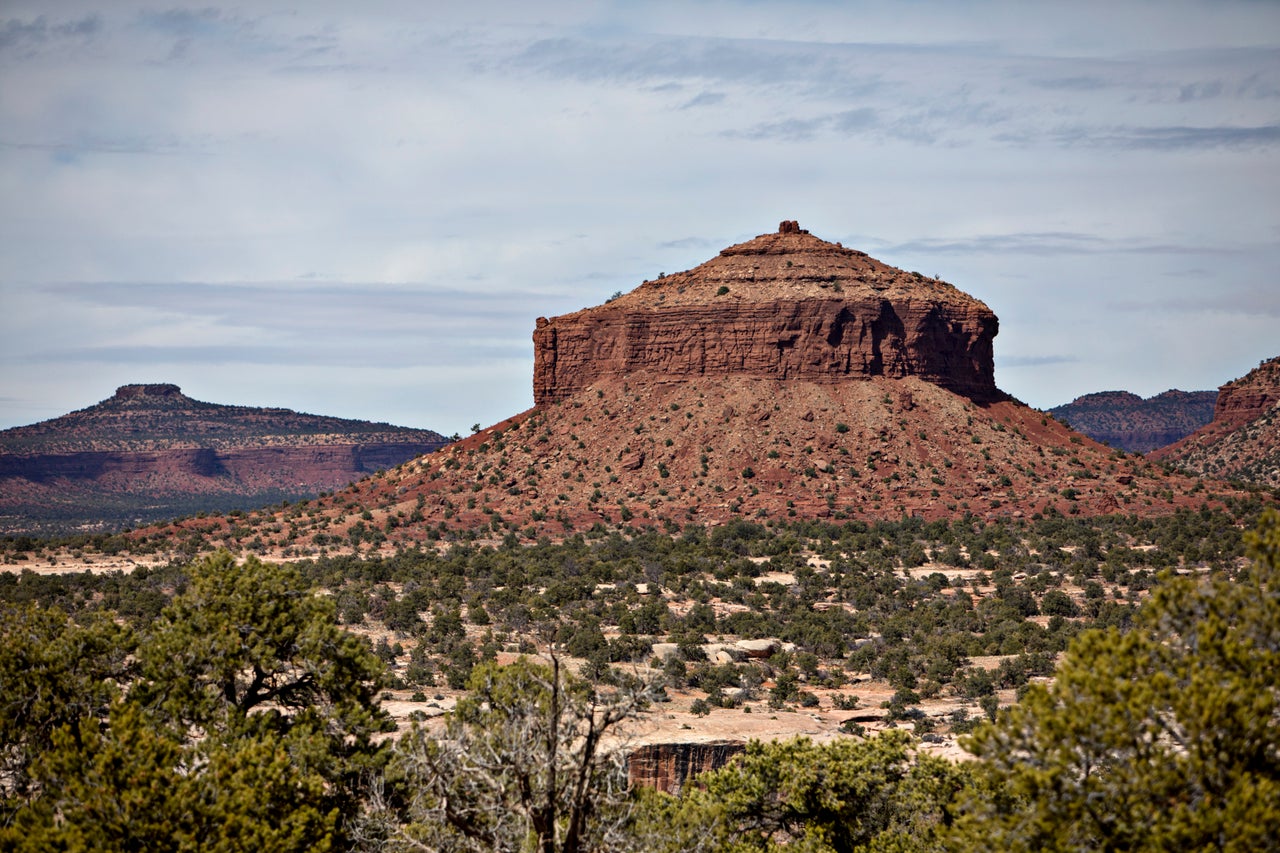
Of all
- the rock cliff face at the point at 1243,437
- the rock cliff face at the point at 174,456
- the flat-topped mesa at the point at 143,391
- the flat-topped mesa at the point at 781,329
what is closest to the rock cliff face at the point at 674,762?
the flat-topped mesa at the point at 781,329

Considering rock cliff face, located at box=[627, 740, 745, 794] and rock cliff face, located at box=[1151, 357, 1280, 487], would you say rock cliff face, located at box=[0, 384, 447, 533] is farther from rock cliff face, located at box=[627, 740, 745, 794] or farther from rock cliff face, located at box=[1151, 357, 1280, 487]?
rock cliff face, located at box=[627, 740, 745, 794]

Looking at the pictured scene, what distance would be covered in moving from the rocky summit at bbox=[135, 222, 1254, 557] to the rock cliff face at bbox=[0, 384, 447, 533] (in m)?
70.8

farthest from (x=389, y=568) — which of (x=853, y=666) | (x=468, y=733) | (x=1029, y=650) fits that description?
(x=468, y=733)

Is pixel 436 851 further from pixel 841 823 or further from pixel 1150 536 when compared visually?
pixel 1150 536

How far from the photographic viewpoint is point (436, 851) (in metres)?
14.2

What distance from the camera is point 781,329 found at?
8469 cm

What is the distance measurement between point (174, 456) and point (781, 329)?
111252mm

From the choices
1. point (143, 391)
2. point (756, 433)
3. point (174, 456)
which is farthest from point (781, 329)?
point (143, 391)

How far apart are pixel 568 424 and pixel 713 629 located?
44300 mm

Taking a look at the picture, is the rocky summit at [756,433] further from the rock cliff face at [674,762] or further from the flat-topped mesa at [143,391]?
the flat-topped mesa at [143,391]

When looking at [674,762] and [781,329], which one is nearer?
[674,762]

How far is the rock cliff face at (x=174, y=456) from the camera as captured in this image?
6073 inches

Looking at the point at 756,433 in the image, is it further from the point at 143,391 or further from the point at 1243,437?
the point at 143,391

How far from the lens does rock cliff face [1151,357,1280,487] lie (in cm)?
10825
